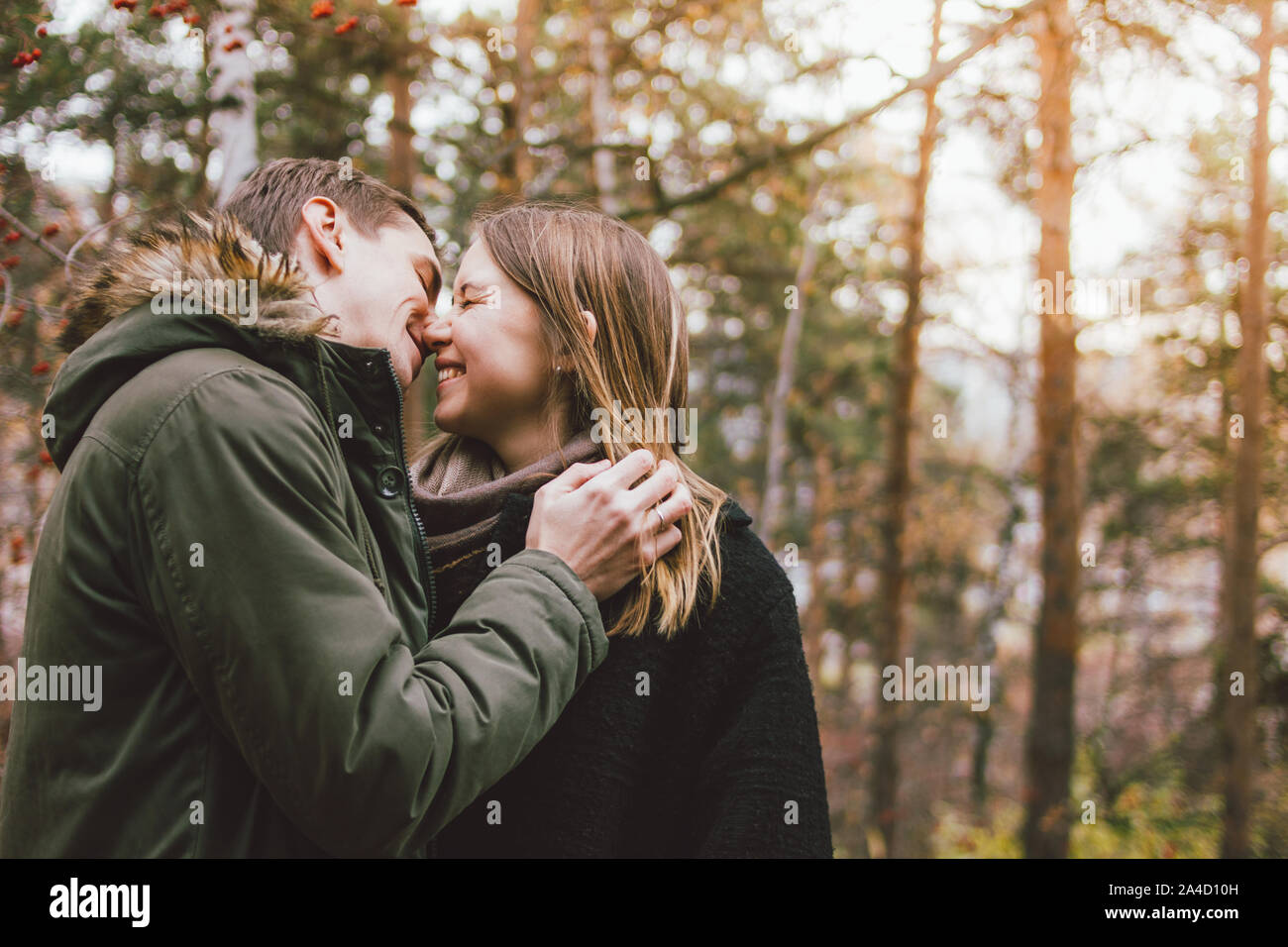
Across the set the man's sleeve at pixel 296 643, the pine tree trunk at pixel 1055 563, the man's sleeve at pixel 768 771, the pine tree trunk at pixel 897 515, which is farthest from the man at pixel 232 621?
the pine tree trunk at pixel 897 515

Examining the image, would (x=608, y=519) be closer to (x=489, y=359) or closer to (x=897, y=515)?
(x=489, y=359)

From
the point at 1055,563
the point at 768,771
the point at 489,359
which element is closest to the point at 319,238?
the point at 489,359

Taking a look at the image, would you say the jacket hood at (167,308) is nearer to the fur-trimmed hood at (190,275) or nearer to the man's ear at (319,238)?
the fur-trimmed hood at (190,275)

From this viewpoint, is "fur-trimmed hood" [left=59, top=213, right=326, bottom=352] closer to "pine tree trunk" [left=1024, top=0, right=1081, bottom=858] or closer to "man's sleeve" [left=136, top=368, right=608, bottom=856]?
"man's sleeve" [left=136, top=368, right=608, bottom=856]

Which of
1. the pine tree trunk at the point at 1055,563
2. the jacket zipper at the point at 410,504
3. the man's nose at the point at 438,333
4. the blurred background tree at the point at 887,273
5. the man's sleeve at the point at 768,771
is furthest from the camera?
the pine tree trunk at the point at 1055,563

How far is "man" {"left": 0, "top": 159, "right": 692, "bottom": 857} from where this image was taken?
1.24 m

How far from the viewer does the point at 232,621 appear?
48.7 inches

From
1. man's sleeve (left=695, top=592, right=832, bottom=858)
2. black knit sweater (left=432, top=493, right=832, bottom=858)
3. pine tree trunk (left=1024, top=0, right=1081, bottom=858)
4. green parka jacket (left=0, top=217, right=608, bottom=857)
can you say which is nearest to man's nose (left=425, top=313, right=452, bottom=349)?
black knit sweater (left=432, top=493, right=832, bottom=858)

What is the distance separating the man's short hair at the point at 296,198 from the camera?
1836mm

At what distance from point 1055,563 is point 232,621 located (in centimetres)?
900

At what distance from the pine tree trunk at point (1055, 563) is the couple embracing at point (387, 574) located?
7.53 metres

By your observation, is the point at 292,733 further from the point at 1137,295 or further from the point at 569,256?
the point at 1137,295
